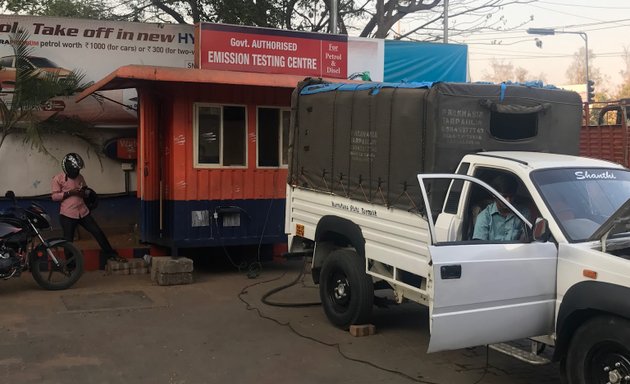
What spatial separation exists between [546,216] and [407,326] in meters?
2.57

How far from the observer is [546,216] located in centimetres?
468

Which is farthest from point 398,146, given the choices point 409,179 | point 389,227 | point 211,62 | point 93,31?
point 93,31

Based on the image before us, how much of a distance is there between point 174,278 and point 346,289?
3085mm

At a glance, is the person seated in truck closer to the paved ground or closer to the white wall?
Result: the paved ground

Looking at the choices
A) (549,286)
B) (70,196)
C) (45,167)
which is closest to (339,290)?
(549,286)

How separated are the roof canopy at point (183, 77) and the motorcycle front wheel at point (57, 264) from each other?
2.28 m

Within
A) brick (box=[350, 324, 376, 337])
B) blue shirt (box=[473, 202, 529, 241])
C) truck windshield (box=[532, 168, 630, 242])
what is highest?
truck windshield (box=[532, 168, 630, 242])

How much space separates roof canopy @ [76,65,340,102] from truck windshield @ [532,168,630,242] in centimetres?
482

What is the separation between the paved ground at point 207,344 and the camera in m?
5.25

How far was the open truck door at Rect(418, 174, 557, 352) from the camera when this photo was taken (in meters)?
4.28

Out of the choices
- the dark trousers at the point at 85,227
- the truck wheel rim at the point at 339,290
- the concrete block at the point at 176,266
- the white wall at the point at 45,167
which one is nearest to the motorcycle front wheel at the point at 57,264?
the dark trousers at the point at 85,227

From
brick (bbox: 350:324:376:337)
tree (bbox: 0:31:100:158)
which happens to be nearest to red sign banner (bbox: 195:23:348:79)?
tree (bbox: 0:31:100:158)

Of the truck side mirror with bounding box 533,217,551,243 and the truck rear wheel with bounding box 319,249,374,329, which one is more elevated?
the truck side mirror with bounding box 533,217,551,243

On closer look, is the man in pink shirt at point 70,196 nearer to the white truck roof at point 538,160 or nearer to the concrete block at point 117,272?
the concrete block at point 117,272
